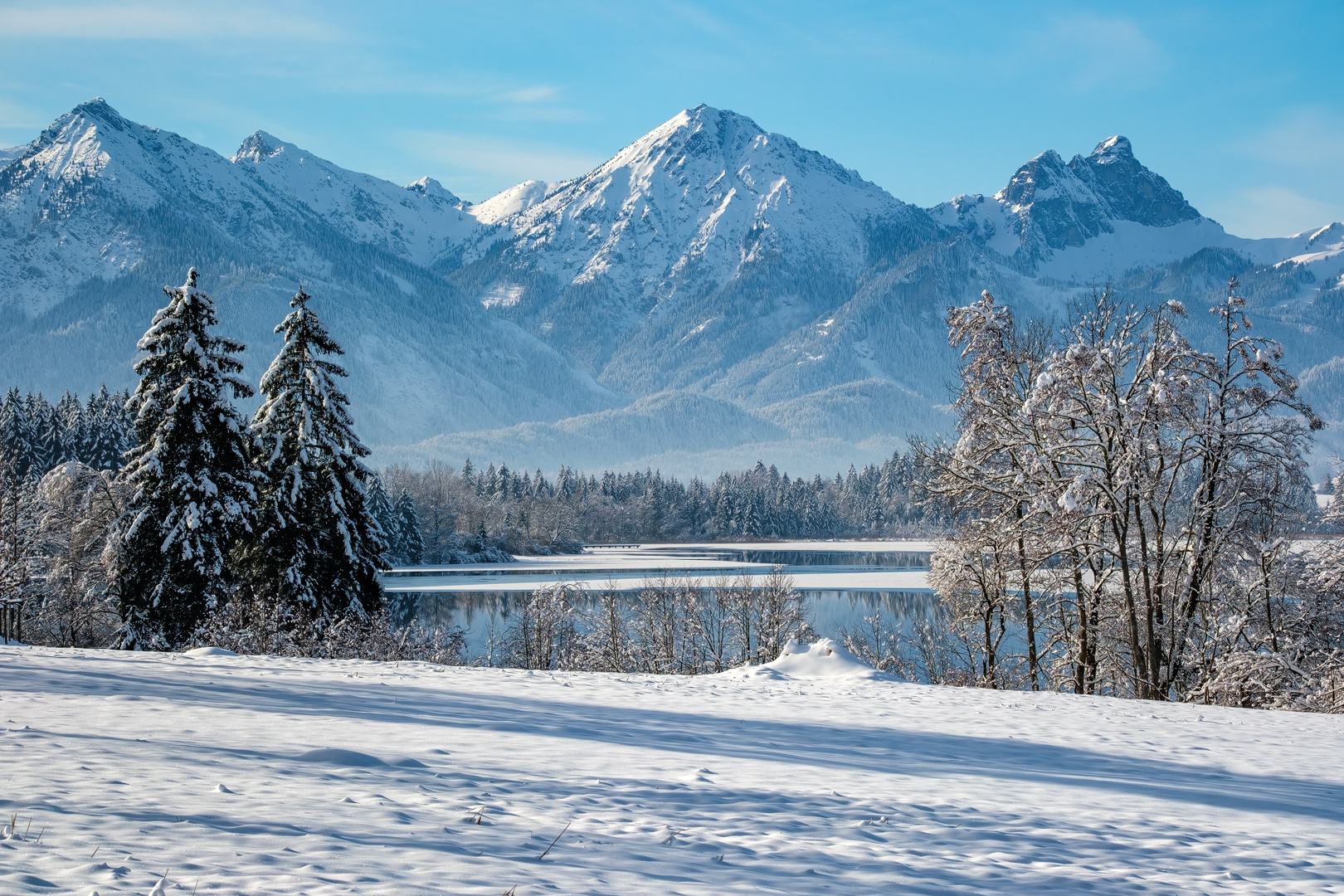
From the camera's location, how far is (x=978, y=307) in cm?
2373

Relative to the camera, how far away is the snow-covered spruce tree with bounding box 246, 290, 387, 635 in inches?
1145

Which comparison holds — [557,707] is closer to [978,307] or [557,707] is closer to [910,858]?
[910,858]

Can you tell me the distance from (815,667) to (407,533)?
96.5m

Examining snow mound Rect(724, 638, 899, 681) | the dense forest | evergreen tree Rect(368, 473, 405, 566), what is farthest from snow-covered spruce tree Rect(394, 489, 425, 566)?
snow mound Rect(724, 638, 899, 681)

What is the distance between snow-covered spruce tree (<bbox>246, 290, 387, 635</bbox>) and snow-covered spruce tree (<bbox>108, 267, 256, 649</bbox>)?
1.20 m

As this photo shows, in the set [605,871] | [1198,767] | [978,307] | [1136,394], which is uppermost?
[978,307]

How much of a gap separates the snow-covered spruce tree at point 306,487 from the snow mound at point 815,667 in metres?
15.3

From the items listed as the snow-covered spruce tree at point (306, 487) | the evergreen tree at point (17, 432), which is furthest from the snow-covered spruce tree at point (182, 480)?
the evergreen tree at point (17, 432)

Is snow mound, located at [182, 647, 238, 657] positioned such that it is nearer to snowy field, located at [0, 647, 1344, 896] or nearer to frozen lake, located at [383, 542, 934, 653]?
snowy field, located at [0, 647, 1344, 896]

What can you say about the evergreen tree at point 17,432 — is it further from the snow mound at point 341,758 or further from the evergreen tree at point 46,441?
the snow mound at point 341,758

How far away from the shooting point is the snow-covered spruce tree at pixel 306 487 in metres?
29.1

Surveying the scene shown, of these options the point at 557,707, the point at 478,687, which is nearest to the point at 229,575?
the point at 478,687

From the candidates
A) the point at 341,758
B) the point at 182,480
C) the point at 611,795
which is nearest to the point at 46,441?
the point at 182,480

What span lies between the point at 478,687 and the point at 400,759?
580 centimetres
